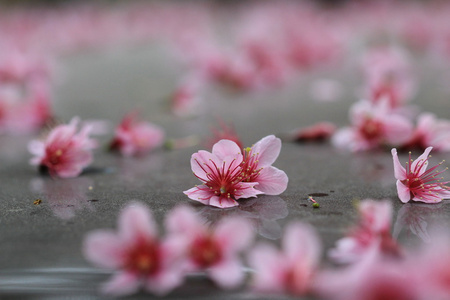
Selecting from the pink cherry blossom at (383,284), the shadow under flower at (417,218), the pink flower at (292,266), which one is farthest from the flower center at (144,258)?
the shadow under flower at (417,218)

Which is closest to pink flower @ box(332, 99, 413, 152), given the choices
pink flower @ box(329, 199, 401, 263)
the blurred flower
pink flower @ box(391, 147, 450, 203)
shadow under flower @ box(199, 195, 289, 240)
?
pink flower @ box(391, 147, 450, 203)

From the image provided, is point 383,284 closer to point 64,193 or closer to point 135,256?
point 135,256

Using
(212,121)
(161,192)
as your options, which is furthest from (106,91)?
(161,192)

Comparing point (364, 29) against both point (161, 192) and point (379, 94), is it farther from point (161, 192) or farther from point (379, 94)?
point (161, 192)

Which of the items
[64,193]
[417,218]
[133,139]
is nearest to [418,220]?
[417,218]

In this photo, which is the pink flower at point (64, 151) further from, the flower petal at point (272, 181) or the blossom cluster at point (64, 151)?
the flower petal at point (272, 181)

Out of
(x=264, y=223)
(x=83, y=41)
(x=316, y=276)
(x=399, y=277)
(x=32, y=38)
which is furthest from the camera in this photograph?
(x=83, y=41)
